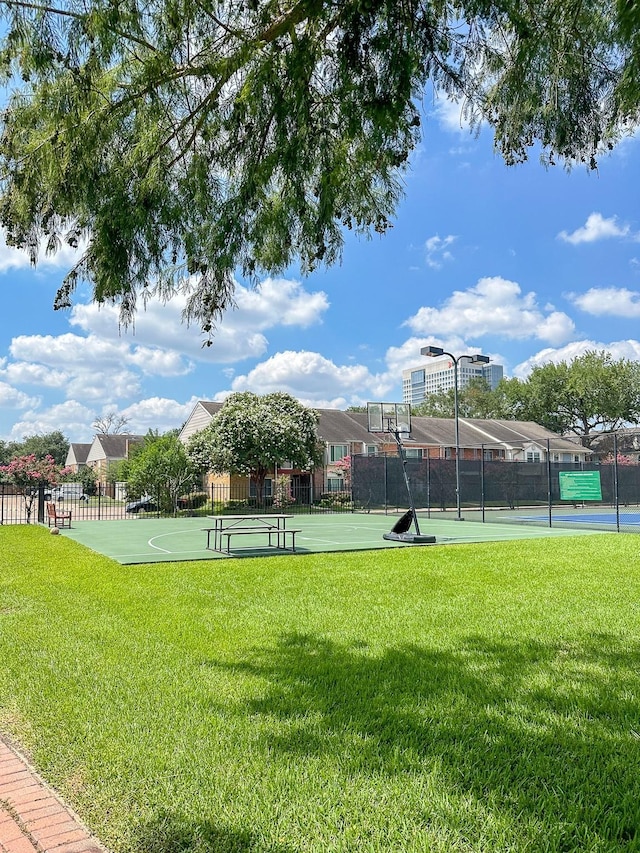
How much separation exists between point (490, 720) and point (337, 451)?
3555cm

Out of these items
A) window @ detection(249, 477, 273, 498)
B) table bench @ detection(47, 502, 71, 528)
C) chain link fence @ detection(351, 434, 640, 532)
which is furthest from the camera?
window @ detection(249, 477, 273, 498)

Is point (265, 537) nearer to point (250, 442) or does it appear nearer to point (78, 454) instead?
point (250, 442)

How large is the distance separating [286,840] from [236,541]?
41.9 ft

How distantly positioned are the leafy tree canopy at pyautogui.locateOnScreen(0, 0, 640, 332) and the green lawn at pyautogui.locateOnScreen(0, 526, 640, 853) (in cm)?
263

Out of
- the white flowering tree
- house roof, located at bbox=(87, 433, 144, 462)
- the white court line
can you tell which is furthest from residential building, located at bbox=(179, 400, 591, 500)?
house roof, located at bbox=(87, 433, 144, 462)

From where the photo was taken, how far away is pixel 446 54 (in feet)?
12.7

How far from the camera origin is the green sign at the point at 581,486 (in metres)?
18.1

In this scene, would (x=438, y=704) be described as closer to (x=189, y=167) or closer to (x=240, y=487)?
(x=189, y=167)

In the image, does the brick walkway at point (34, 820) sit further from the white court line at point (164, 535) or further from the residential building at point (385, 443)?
the residential building at point (385, 443)

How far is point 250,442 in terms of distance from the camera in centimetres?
2906

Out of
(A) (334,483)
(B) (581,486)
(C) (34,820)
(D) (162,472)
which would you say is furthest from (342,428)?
(C) (34,820)

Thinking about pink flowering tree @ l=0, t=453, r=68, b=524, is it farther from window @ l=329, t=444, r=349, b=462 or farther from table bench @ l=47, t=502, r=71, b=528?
window @ l=329, t=444, r=349, b=462

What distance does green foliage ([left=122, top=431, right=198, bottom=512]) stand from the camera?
26125 millimetres

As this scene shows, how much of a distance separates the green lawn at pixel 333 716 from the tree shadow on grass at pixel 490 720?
1cm
